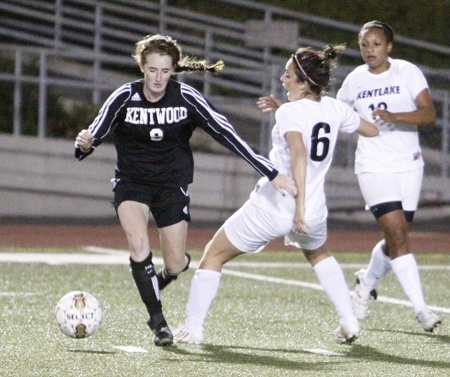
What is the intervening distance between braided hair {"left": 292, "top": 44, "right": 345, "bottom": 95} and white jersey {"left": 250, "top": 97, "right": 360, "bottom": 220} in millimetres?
108

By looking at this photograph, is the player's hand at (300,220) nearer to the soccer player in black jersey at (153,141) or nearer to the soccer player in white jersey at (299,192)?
the soccer player in white jersey at (299,192)

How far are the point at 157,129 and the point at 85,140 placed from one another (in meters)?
0.50

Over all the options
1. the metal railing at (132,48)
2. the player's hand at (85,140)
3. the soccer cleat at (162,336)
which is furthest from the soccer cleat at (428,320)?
the metal railing at (132,48)

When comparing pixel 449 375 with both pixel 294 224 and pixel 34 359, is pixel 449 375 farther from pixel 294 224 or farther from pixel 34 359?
pixel 34 359

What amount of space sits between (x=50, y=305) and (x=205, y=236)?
7426 millimetres

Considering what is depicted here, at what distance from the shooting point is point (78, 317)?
7.81 metres

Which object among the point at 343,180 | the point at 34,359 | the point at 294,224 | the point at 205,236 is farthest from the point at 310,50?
the point at 343,180

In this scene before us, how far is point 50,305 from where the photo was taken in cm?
1000

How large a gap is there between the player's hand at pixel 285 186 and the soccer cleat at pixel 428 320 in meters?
1.49

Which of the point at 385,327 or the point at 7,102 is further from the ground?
the point at 7,102

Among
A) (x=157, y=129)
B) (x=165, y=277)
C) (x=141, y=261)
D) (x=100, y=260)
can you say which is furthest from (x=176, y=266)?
(x=100, y=260)

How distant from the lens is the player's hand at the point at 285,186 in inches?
303

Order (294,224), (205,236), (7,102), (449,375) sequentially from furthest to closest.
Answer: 1. (7,102)
2. (205,236)
3. (294,224)
4. (449,375)

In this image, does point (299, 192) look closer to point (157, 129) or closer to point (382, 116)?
point (157, 129)
